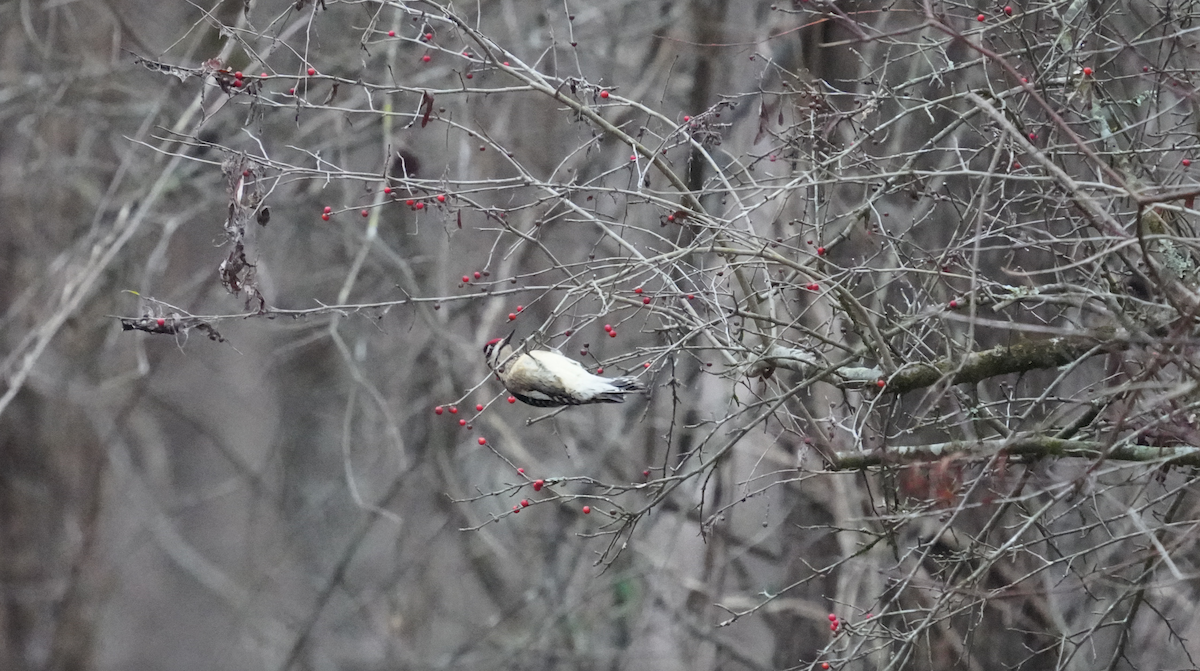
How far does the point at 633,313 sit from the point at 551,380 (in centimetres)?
34

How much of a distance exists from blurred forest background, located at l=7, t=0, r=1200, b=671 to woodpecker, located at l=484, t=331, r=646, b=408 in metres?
0.13

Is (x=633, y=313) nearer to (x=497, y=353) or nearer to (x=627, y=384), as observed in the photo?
(x=627, y=384)

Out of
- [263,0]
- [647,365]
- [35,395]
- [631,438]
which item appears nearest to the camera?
[647,365]

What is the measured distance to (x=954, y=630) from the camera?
6.76 m

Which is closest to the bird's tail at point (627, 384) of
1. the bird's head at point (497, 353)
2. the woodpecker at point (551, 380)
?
the woodpecker at point (551, 380)

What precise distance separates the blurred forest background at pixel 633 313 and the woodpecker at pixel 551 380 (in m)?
0.13

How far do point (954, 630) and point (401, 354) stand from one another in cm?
513

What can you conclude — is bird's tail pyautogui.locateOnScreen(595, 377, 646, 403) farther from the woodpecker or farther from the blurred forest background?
the blurred forest background

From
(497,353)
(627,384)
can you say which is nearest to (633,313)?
(627,384)

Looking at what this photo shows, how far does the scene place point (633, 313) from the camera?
143 inches

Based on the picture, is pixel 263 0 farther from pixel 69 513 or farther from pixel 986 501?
pixel 69 513

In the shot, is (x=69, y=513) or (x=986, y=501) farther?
(x=69, y=513)

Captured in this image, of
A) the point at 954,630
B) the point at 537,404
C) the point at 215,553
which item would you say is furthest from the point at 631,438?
the point at 215,553

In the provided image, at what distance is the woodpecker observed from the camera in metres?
3.42
